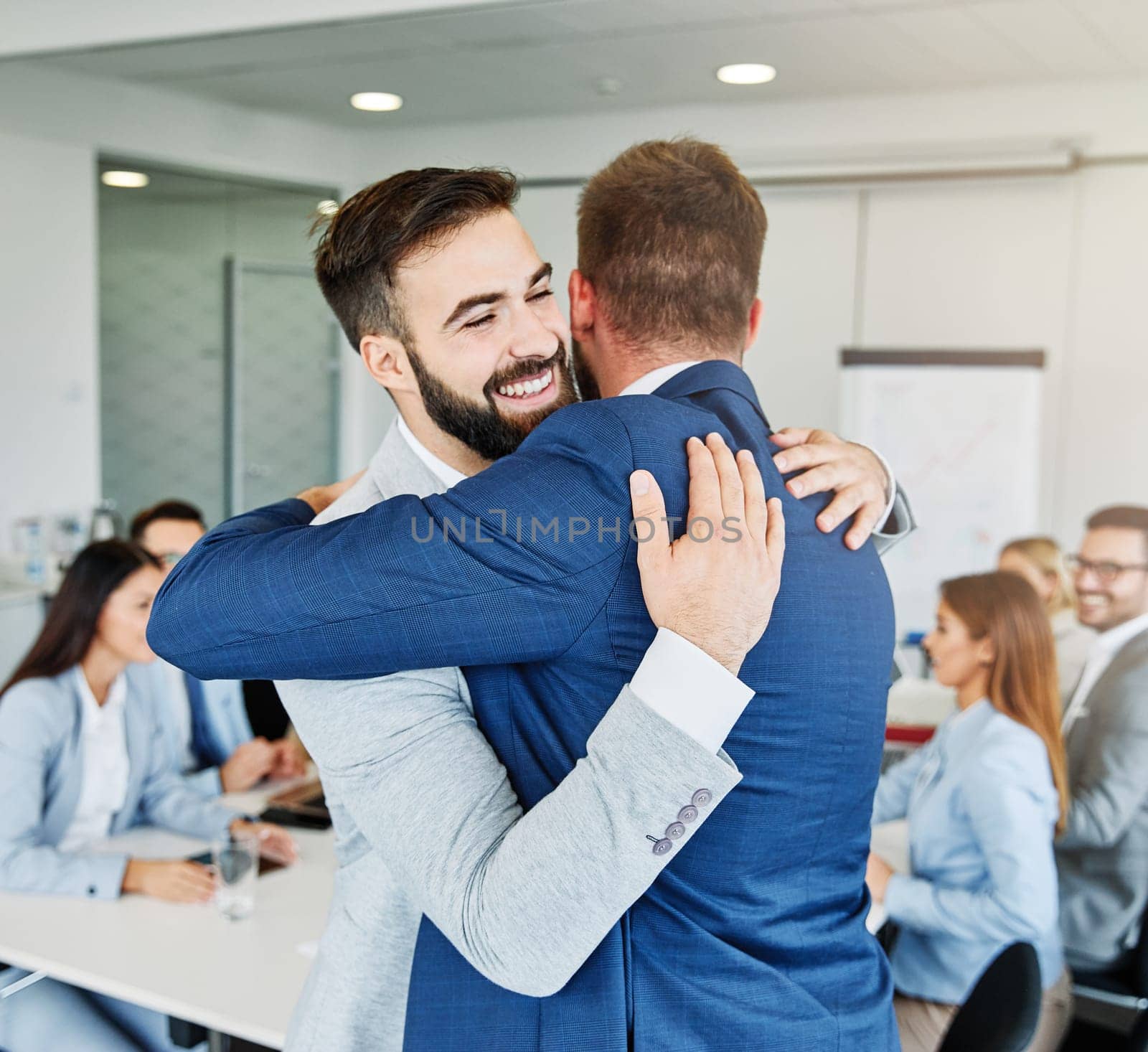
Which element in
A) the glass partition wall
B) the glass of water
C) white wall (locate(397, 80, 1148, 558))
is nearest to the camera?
the glass of water

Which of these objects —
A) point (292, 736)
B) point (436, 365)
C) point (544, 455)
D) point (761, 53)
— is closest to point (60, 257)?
point (292, 736)

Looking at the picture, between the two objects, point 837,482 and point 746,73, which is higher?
point 746,73

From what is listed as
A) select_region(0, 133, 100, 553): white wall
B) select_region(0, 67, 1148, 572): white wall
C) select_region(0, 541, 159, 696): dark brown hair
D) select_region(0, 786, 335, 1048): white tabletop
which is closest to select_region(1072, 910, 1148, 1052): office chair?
select_region(0, 67, 1148, 572): white wall

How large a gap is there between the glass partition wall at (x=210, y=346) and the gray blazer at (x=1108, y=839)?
2280 millimetres

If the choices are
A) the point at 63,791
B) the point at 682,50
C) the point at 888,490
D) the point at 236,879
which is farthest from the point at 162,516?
the point at 888,490

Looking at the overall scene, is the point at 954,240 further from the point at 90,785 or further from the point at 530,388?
the point at 90,785

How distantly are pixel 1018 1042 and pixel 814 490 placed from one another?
884 millimetres

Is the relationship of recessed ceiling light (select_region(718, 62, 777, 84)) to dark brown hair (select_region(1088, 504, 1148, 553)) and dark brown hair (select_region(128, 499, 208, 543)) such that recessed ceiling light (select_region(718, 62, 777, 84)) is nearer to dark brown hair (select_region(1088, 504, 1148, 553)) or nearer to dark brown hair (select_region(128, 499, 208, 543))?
dark brown hair (select_region(1088, 504, 1148, 553))

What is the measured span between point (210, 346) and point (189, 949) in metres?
2.64

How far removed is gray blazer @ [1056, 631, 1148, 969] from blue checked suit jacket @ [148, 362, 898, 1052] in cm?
211

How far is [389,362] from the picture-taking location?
115cm

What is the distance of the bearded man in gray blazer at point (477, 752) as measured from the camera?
815 millimetres

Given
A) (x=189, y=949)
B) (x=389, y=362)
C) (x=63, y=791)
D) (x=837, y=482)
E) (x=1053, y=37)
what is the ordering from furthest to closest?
(x=1053, y=37) < (x=63, y=791) < (x=189, y=949) < (x=389, y=362) < (x=837, y=482)

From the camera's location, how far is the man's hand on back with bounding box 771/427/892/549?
1.00 metres
